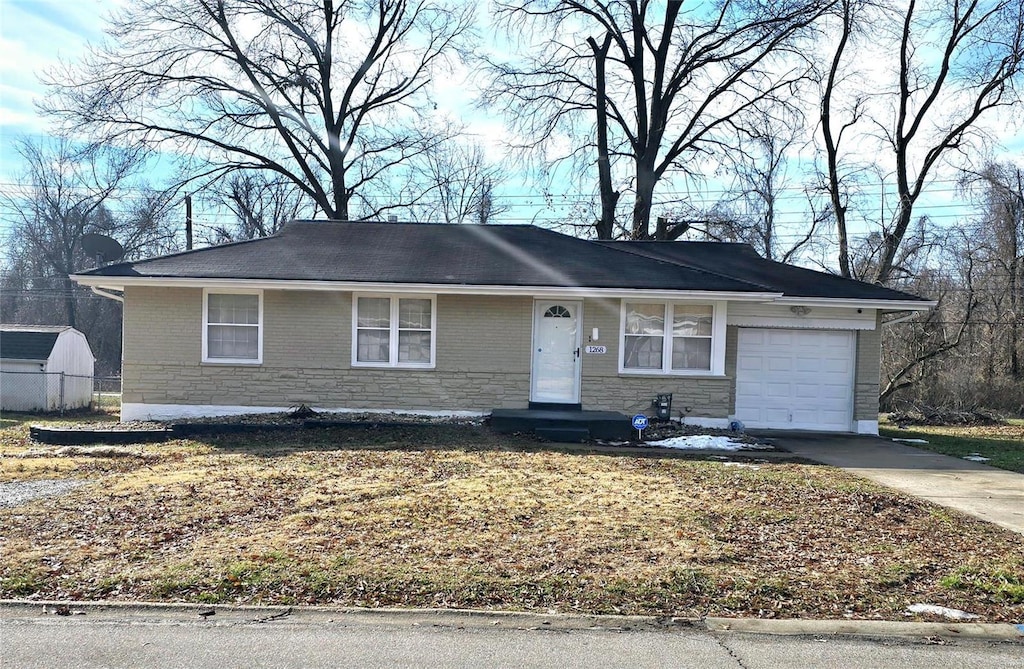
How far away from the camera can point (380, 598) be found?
5.26 m

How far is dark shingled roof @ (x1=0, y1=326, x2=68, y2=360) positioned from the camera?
2238cm

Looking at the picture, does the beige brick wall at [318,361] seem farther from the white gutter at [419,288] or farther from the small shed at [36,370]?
the small shed at [36,370]

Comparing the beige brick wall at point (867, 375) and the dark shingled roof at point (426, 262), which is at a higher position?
the dark shingled roof at point (426, 262)

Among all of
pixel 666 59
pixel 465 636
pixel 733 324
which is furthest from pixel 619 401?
pixel 666 59

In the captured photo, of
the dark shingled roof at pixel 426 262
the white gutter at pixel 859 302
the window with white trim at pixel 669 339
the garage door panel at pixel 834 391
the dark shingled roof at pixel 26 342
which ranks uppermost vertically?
the dark shingled roof at pixel 426 262

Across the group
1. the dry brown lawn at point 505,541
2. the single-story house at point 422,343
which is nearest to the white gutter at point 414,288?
the single-story house at point 422,343

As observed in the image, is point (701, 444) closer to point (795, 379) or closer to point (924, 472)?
point (924, 472)

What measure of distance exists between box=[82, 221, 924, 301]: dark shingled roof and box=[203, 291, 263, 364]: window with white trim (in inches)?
24.9

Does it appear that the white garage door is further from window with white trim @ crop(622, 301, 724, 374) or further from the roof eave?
window with white trim @ crop(622, 301, 724, 374)

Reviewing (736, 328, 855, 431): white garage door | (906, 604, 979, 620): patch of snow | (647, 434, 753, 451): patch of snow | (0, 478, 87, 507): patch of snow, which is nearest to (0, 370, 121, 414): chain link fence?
(0, 478, 87, 507): patch of snow

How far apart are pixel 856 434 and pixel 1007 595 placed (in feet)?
36.1

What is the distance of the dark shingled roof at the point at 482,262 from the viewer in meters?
14.8

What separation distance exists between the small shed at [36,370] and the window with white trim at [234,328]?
348 inches

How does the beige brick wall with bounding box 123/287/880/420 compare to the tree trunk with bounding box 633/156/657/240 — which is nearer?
the beige brick wall with bounding box 123/287/880/420
